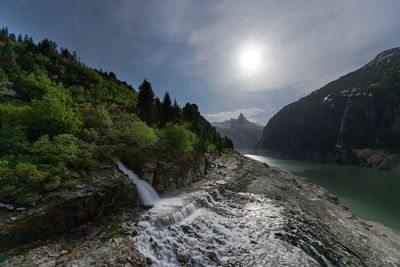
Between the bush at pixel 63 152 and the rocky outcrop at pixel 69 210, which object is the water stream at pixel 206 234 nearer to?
the rocky outcrop at pixel 69 210

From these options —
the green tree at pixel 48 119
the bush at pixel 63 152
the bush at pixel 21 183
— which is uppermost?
the green tree at pixel 48 119

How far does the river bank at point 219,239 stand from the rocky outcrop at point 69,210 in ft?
2.99

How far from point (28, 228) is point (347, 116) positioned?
603 feet

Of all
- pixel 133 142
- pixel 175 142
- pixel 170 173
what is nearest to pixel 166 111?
pixel 175 142

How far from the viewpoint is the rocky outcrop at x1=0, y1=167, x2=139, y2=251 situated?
40.9ft

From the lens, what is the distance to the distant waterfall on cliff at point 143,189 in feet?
70.2

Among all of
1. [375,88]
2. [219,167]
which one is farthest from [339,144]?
[219,167]

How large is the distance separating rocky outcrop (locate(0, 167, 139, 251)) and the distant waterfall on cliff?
0.97 metres

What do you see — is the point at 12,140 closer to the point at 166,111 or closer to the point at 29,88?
the point at 29,88

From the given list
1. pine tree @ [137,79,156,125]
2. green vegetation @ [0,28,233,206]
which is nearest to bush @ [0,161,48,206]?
green vegetation @ [0,28,233,206]

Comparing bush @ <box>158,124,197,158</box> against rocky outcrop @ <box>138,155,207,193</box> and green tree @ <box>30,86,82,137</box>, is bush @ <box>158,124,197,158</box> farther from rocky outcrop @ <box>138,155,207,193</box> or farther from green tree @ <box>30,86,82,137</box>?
green tree @ <box>30,86,82,137</box>

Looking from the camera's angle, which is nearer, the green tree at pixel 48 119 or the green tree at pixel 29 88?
the green tree at pixel 48 119

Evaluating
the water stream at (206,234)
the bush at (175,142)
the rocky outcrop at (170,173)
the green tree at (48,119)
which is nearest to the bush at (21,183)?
the green tree at (48,119)

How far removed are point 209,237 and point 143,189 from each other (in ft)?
25.3
